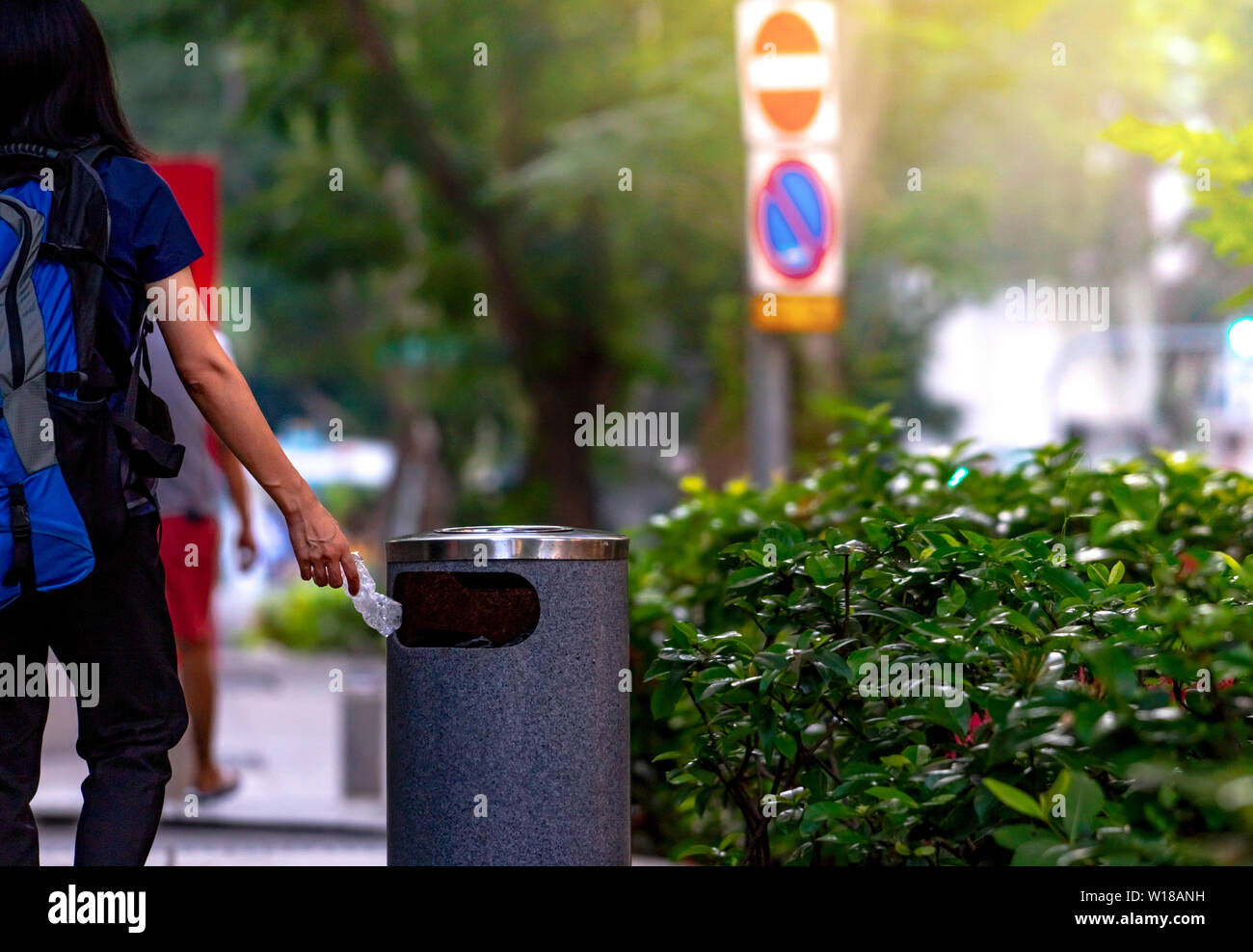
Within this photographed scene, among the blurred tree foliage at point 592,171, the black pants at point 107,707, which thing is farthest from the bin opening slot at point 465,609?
the blurred tree foliage at point 592,171

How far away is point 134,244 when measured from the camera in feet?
9.63

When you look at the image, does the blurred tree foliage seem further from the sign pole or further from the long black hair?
the long black hair

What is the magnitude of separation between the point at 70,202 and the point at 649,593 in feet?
8.03

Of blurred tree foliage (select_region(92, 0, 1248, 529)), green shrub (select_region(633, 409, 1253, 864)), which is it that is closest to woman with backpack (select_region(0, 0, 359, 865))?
green shrub (select_region(633, 409, 1253, 864))

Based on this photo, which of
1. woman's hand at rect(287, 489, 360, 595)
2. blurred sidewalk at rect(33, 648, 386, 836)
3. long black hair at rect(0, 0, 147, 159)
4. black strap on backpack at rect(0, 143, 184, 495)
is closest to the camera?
black strap on backpack at rect(0, 143, 184, 495)

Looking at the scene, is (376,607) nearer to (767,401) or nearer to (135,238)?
(135,238)

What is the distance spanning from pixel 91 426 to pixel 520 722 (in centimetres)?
92

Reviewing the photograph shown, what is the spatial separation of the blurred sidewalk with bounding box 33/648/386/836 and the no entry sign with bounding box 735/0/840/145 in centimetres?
319

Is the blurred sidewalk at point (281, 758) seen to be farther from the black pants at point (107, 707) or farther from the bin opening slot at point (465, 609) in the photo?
the black pants at point (107, 707)

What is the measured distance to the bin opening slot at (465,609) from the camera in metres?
3.27

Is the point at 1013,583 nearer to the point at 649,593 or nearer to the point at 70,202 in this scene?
the point at 70,202

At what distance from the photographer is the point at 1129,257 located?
121 feet

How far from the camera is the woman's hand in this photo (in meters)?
3.09

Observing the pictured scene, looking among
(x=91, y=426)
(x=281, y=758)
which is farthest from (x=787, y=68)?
(x=281, y=758)
